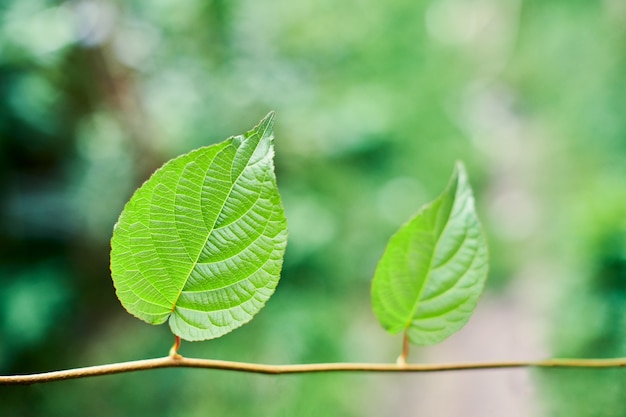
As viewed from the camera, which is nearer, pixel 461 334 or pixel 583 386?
pixel 583 386

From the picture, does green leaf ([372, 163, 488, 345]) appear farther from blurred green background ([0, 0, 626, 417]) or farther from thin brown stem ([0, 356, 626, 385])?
blurred green background ([0, 0, 626, 417])

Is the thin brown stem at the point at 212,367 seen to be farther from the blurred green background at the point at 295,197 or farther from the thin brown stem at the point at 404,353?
the blurred green background at the point at 295,197

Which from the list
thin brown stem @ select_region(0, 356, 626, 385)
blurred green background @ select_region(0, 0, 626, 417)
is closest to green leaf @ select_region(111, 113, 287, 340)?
thin brown stem @ select_region(0, 356, 626, 385)

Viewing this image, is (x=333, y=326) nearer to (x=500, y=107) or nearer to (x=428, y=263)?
(x=428, y=263)

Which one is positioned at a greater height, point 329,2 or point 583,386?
point 329,2

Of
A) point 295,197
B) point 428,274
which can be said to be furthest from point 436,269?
point 295,197

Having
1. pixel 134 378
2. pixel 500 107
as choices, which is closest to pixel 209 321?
pixel 134 378
